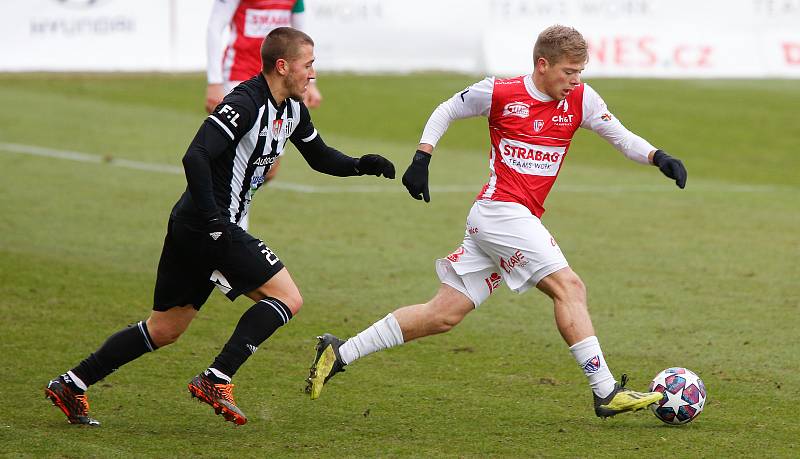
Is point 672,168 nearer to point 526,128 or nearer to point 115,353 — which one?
point 526,128

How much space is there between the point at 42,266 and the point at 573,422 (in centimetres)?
537

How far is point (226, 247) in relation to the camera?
20.2 ft

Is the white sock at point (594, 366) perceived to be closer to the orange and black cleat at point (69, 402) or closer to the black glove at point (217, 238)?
the black glove at point (217, 238)

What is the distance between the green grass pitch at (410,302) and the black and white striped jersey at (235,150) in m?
1.10

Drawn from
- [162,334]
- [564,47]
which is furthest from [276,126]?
[564,47]

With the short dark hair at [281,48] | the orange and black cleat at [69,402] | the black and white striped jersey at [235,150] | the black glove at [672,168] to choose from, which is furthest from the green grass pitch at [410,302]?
the short dark hair at [281,48]

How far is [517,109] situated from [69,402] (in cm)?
273

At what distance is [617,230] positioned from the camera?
12.3 meters

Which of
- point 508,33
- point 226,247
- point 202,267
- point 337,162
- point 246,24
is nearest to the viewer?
point 226,247

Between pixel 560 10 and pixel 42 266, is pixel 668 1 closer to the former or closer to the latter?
pixel 560 10

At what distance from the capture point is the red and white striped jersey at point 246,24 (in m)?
10.4

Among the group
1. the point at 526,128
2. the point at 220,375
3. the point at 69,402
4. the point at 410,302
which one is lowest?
the point at 410,302

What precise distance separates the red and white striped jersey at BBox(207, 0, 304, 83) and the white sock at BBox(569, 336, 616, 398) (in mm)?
4968

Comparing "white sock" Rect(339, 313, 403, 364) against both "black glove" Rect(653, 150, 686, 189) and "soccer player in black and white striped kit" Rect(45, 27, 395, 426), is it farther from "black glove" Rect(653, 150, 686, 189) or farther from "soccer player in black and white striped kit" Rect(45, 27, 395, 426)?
"black glove" Rect(653, 150, 686, 189)
